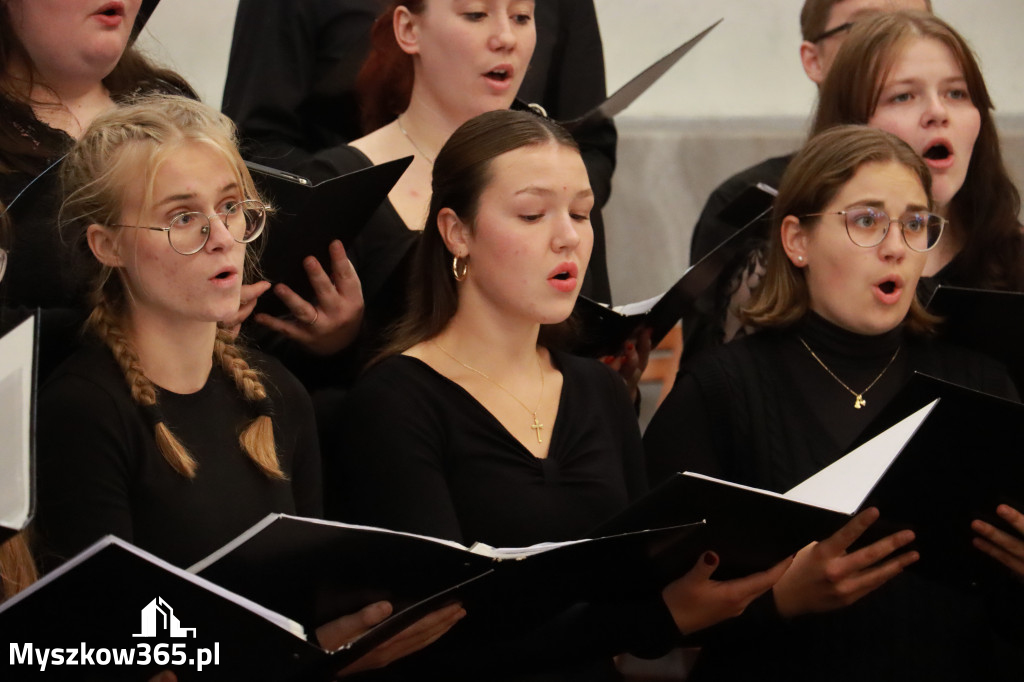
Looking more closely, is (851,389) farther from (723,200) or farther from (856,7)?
(856,7)

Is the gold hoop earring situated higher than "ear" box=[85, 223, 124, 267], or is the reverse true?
"ear" box=[85, 223, 124, 267]

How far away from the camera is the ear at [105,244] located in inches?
67.6

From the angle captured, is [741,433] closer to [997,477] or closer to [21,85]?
[997,477]

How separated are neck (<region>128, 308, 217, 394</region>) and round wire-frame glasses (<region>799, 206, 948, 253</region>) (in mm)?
1005

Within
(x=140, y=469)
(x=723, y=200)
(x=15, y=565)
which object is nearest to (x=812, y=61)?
(x=723, y=200)

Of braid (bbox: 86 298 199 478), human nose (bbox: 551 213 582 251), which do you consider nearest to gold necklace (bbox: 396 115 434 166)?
human nose (bbox: 551 213 582 251)

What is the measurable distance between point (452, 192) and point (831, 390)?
25.8 inches

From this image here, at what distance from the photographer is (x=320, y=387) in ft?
7.10

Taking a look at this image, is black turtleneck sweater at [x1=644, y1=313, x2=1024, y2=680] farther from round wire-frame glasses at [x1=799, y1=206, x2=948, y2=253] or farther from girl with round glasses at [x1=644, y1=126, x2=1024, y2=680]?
round wire-frame glasses at [x1=799, y1=206, x2=948, y2=253]

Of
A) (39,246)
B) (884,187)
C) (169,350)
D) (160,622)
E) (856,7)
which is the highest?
(856,7)

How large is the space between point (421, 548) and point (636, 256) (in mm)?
2538

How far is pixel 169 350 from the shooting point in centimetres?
172

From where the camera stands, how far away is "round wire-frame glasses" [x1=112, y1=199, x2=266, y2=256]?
1.69m

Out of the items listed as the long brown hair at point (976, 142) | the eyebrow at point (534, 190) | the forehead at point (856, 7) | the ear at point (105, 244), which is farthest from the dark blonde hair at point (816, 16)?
the ear at point (105, 244)
